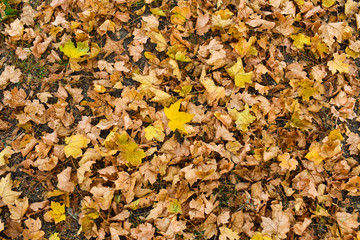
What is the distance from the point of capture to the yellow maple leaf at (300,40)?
256 centimetres

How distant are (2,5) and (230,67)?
7.51 feet

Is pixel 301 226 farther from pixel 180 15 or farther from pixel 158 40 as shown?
pixel 180 15

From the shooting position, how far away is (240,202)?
2.06 m

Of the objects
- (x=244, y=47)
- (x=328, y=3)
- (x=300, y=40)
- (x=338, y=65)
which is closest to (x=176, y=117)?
(x=244, y=47)

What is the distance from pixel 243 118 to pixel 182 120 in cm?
53

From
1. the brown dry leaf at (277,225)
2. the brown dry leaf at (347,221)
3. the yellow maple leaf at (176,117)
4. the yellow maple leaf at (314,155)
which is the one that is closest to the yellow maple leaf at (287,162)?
the yellow maple leaf at (314,155)

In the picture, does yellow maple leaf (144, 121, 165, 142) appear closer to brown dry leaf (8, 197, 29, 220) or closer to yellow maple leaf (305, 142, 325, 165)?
brown dry leaf (8, 197, 29, 220)

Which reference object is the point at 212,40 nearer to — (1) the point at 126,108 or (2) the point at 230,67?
(2) the point at 230,67

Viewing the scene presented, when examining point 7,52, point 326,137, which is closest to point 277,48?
point 326,137

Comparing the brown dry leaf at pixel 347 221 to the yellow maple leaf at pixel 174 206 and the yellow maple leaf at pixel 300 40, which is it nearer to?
the yellow maple leaf at pixel 174 206

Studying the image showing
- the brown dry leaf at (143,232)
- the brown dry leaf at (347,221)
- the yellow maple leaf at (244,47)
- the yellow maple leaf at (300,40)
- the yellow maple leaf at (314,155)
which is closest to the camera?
the brown dry leaf at (143,232)

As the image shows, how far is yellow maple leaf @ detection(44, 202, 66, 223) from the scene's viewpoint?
1.98 metres

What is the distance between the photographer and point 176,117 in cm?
215

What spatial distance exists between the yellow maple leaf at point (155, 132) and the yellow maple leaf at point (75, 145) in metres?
0.48
